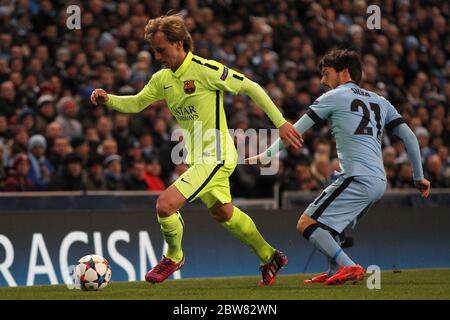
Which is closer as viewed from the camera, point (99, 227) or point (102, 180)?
point (99, 227)

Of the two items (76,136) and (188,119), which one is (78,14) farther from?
(188,119)

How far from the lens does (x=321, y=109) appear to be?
31.3ft

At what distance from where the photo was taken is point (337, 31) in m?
21.2

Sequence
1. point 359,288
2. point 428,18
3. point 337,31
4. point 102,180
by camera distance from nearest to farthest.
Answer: point 359,288 → point 102,180 → point 337,31 → point 428,18

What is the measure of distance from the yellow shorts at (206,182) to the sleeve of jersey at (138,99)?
3.00 feet

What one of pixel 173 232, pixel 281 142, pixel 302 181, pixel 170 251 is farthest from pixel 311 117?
pixel 302 181

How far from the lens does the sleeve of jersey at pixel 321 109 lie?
9539 millimetres

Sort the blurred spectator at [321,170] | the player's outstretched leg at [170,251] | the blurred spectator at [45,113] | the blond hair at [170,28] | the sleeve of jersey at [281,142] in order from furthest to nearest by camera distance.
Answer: the blurred spectator at [321,170], the blurred spectator at [45,113], the blond hair at [170,28], the player's outstretched leg at [170,251], the sleeve of jersey at [281,142]

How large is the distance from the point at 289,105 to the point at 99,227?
5.76m

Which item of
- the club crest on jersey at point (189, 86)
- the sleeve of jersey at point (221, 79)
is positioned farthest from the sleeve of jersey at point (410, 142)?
the club crest on jersey at point (189, 86)

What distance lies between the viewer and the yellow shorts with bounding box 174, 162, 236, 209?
9914mm

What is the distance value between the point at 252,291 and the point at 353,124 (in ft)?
5.74

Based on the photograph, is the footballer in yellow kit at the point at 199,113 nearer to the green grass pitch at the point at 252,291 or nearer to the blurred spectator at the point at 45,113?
the green grass pitch at the point at 252,291
